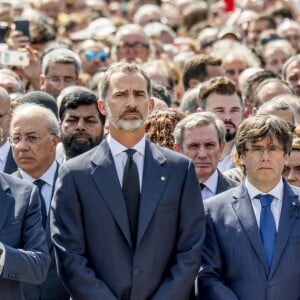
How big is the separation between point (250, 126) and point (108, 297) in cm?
154

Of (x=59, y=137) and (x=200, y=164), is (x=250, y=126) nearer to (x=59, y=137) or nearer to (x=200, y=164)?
(x=200, y=164)

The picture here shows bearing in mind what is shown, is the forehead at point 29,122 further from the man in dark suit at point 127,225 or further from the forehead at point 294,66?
the forehead at point 294,66

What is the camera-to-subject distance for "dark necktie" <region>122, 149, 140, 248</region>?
26.6 ft

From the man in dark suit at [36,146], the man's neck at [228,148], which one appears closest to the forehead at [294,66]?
the man's neck at [228,148]

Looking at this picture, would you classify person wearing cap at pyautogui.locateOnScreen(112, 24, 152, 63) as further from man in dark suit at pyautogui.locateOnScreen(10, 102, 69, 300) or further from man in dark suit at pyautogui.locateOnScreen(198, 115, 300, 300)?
man in dark suit at pyautogui.locateOnScreen(198, 115, 300, 300)

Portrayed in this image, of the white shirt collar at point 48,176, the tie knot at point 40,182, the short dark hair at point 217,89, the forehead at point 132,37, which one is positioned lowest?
the tie knot at point 40,182

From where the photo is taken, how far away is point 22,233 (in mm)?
7883

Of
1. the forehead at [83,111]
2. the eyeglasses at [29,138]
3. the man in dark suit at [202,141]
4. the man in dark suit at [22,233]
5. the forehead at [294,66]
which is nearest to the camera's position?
the man in dark suit at [22,233]

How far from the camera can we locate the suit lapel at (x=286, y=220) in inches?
319

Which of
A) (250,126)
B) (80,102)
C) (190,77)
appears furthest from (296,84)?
(250,126)

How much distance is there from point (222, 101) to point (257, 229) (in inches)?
135

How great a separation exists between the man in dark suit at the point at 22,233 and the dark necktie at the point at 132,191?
587 mm

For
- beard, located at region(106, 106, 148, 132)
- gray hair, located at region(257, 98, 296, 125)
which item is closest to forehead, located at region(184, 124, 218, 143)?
gray hair, located at region(257, 98, 296, 125)

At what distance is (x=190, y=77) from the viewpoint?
1362 centimetres
